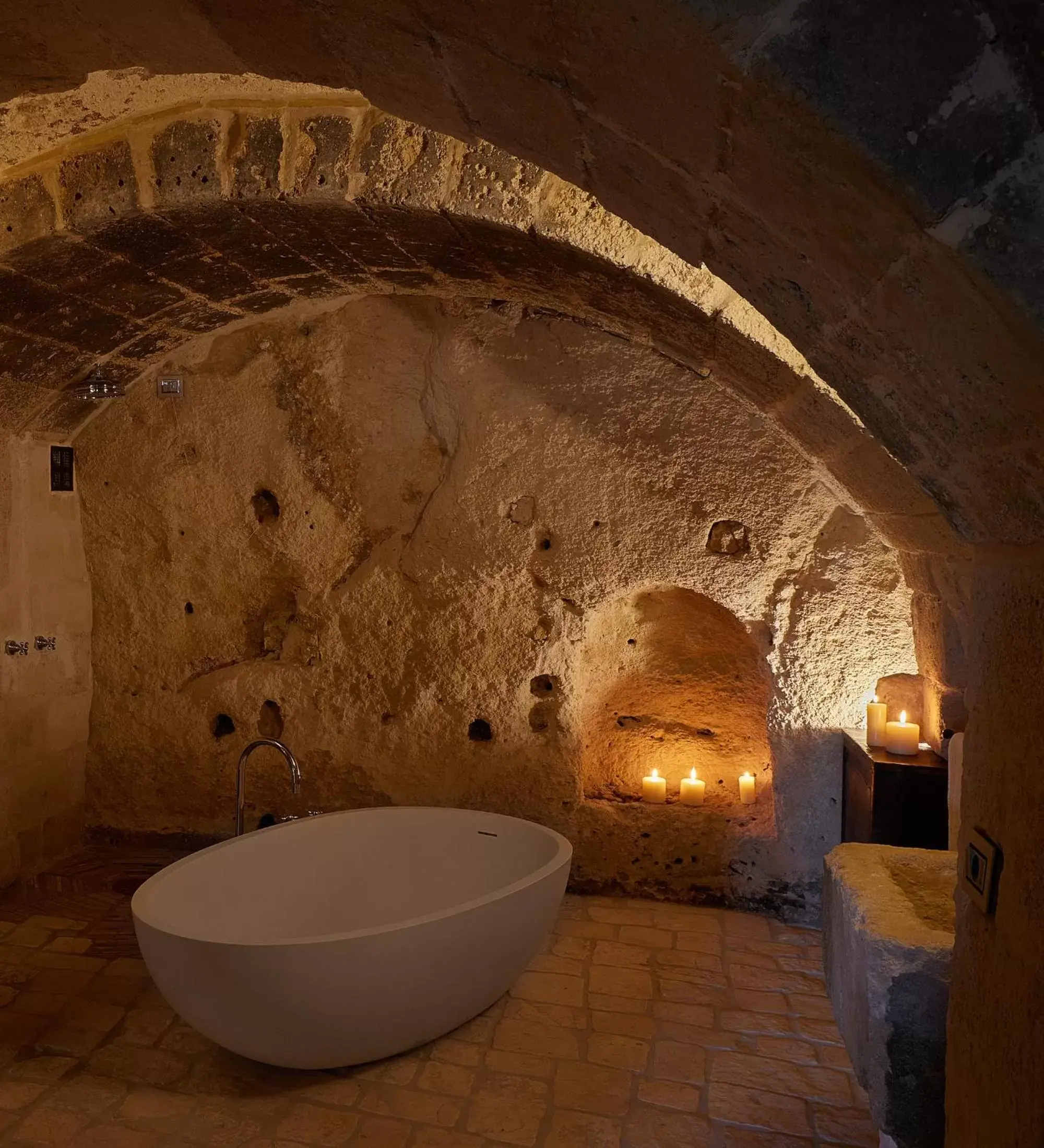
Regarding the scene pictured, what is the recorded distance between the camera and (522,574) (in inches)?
140

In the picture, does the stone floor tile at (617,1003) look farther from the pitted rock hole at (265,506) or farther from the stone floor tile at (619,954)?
the pitted rock hole at (265,506)

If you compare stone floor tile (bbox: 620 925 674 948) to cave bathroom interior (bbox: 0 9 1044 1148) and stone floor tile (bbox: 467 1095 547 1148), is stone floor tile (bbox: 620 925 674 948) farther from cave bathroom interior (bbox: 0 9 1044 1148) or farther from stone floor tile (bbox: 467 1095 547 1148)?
stone floor tile (bbox: 467 1095 547 1148)

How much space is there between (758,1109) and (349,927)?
1.45 m

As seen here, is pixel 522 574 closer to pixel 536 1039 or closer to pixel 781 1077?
pixel 536 1039

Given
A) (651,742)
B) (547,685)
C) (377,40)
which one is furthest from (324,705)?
(377,40)

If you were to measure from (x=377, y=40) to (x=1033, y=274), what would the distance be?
81cm

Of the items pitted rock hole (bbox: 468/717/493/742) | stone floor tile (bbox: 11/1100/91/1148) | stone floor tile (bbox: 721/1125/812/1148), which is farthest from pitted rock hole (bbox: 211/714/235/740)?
stone floor tile (bbox: 721/1125/812/1148)

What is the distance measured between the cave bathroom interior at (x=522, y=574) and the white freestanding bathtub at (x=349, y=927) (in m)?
0.02

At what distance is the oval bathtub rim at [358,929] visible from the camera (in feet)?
7.26

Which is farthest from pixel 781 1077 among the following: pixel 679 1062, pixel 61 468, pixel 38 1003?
pixel 61 468

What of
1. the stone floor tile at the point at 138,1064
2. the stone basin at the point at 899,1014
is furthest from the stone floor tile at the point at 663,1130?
the stone floor tile at the point at 138,1064

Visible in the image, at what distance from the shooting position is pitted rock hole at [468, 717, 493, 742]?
365 cm

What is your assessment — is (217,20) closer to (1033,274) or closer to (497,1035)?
(1033,274)

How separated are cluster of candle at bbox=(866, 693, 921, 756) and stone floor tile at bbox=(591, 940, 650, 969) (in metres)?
1.07
